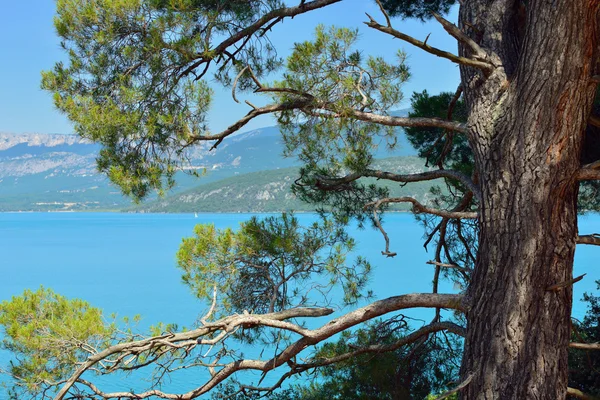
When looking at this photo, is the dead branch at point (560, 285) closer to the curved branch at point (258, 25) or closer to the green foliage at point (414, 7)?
the curved branch at point (258, 25)

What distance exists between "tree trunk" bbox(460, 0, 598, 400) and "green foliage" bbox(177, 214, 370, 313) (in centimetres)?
120

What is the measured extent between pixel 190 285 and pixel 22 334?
0.86 meters

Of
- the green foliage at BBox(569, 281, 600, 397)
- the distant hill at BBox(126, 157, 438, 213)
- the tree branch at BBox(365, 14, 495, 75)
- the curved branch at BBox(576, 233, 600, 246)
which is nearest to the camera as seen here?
the tree branch at BBox(365, 14, 495, 75)

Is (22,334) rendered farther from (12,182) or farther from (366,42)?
(12,182)

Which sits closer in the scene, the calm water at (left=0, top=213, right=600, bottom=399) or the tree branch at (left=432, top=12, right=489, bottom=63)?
the tree branch at (left=432, top=12, right=489, bottom=63)

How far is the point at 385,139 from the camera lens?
10.5 ft

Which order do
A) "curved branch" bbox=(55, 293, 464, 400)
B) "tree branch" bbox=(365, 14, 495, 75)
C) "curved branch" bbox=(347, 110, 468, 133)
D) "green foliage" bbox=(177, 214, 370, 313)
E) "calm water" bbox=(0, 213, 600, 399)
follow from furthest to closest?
"calm water" bbox=(0, 213, 600, 399) < "green foliage" bbox=(177, 214, 370, 313) < "curved branch" bbox=(347, 110, 468, 133) < "curved branch" bbox=(55, 293, 464, 400) < "tree branch" bbox=(365, 14, 495, 75)

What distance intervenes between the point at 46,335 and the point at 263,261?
106 centimetres

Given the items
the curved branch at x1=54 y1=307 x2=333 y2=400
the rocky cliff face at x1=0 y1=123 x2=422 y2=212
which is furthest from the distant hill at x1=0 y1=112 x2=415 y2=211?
the curved branch at x1=54 y1=307 x2=333 y2=400

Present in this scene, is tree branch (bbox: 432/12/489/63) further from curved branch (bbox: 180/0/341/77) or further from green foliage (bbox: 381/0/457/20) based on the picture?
green foliage (bbox: 381/0/457/20)

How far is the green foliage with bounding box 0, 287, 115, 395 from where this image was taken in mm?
2775

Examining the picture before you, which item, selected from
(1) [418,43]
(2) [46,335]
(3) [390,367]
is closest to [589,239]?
(1) [418,43]

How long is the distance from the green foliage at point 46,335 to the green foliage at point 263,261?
0.57 meters

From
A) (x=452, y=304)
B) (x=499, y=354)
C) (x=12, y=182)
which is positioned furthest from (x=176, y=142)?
(x=12, y=182)
